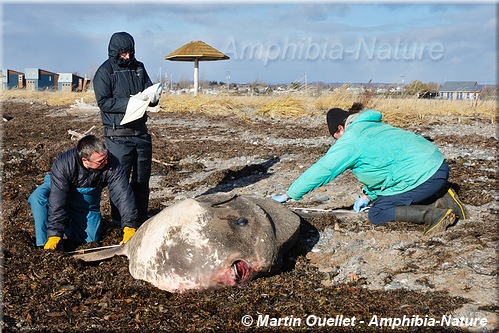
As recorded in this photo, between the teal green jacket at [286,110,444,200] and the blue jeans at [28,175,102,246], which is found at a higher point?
the teal green jacket at [286,110,444,200]

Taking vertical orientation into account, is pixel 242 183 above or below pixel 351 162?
below

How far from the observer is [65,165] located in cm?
471

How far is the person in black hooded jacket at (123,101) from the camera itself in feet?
17.9

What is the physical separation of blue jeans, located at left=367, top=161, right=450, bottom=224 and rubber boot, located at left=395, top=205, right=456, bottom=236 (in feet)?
0.19

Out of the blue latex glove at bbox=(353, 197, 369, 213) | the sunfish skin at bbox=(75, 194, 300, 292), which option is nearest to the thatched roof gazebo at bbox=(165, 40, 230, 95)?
the blue latex glove at bbox=(353, 197, 369, 213)

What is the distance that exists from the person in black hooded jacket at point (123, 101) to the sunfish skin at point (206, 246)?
58.0 inches

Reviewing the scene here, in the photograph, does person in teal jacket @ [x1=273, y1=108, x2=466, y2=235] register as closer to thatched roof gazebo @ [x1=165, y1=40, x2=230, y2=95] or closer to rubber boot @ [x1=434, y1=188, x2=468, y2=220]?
rubber boot @ [x1=434, y1=188, x2=468, y2=220]

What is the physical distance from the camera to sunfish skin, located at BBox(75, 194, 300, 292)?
3.88 meters

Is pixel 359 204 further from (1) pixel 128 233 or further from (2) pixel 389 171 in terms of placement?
(1) pixel 128 233

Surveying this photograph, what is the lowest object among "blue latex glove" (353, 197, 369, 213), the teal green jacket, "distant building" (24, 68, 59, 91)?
"blue latex glove" (353, 197, 369, 213)

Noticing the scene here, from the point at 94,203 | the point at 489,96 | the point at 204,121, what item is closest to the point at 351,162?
the point at 94,203

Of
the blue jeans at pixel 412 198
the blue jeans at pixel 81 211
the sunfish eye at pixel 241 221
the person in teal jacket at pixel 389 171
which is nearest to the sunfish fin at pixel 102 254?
the blue jeans at pixel 81 211

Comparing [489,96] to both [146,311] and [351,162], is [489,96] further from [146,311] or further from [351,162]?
[146,311]

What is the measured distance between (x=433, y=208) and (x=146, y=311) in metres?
2.78
